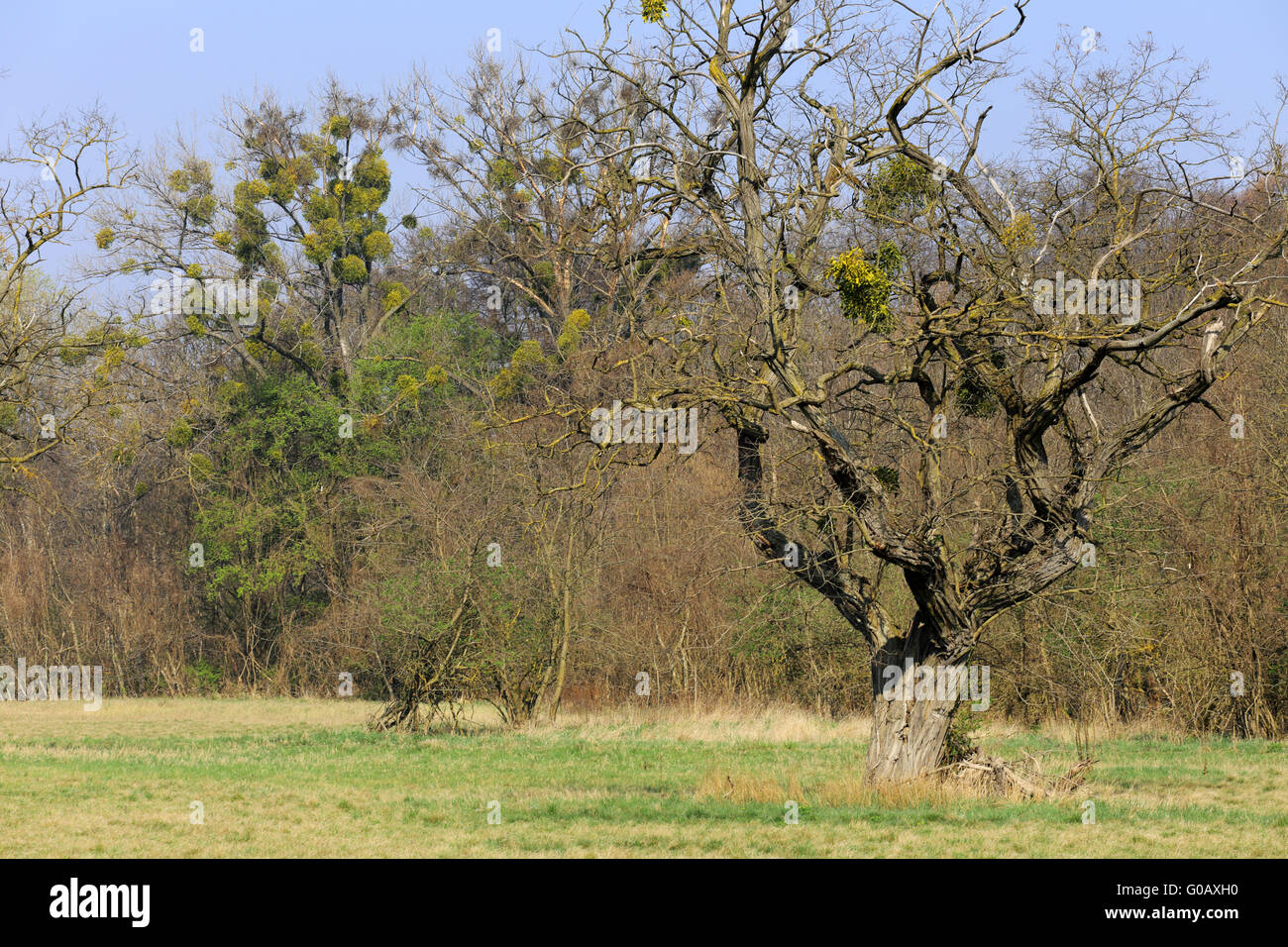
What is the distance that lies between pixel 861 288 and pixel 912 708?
4366 mm

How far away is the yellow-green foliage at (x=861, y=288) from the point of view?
11438 millimetres

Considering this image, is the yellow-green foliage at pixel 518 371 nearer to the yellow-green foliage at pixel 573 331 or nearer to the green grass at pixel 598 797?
the yellow-green foliage at pixel 573 331

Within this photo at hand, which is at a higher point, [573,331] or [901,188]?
[573,331]

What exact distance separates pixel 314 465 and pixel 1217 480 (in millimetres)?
26569

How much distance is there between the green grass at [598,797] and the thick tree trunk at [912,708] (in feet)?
1.11

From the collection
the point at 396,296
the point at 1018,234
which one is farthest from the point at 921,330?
the point at 396,296

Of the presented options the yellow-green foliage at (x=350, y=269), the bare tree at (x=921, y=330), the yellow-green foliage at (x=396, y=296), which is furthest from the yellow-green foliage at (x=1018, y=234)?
the yellow-green foliage at (x=350, y=269)

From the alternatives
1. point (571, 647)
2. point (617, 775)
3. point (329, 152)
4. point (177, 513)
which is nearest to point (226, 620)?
point (177, 513)

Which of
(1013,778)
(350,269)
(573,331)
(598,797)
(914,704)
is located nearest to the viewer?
(914,704)

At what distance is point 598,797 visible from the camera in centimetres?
1448

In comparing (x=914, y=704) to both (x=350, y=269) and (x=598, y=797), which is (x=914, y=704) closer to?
(x=598, y=797)

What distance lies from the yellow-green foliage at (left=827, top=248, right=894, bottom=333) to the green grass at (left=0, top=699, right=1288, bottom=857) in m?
4.63

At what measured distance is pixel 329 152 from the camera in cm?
4041

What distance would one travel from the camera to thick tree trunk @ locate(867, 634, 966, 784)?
13008 mm
